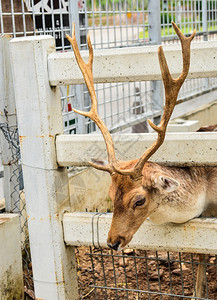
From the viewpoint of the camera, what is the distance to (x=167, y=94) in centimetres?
284

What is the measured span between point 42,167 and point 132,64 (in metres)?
0.81

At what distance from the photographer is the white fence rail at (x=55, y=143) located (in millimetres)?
Answer: 3010

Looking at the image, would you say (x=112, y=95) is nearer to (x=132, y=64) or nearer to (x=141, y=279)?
(x=141, y=279)

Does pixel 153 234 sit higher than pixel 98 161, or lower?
lower

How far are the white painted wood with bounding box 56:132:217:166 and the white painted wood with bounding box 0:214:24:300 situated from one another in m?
0.81

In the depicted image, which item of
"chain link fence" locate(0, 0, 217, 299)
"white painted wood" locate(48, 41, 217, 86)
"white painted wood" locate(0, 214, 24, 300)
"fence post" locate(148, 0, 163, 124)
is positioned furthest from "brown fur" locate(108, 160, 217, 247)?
"fence post" locate(148, 0, 163, 124)

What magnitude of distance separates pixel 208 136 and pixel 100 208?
9.58 ft

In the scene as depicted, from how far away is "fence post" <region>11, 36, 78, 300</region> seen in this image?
127 inches

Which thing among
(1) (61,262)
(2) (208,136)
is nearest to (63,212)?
(1) (61,262)

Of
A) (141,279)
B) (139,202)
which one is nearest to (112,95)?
(141,279)

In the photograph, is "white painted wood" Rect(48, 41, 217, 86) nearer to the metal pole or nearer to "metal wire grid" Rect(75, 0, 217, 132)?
the metal pole

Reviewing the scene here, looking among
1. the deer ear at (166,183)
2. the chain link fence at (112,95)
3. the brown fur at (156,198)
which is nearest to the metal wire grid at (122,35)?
the chain link fence at (112,95)

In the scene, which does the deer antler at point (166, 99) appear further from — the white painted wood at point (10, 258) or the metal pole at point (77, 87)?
the metal pole at point (77, 87)

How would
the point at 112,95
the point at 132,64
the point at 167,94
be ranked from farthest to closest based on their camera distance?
the point at 112,95, the point at 132,64, the point at 167,94
